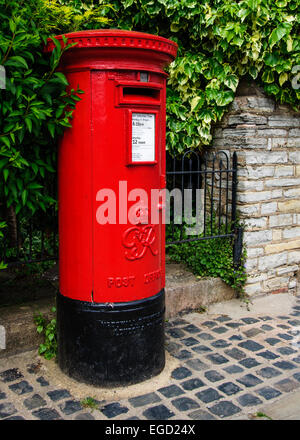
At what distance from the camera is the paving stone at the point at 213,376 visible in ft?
10.9

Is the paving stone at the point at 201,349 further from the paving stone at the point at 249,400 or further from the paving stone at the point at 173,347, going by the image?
the paving stone at the point at 249,400

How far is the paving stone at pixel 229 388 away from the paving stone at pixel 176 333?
82 centimetres

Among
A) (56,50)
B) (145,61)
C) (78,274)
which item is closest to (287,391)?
(78,274)

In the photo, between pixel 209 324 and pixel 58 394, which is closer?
pixel 58 394

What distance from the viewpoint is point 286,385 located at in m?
3.26

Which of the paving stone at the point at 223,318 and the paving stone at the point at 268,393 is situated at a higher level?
the paving stone at the point at 223,318

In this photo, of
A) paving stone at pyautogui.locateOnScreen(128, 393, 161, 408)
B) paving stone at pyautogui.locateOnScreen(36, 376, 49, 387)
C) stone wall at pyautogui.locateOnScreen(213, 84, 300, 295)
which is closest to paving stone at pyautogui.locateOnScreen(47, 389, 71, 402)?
paving stone at pyautogui.locateOnScreen(36, 376, 49, 387)

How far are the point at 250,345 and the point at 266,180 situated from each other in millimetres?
1736

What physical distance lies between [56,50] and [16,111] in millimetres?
441

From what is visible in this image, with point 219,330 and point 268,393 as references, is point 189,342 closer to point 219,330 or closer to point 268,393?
point 219,330

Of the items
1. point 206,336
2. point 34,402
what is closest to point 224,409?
point 206,336

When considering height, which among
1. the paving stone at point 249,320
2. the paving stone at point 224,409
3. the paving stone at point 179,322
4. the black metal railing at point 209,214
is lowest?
the paving stone at point 224,409

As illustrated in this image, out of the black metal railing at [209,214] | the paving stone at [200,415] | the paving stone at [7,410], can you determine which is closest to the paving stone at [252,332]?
the black metal railing at [209,214]

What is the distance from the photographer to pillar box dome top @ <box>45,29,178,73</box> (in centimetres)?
275
